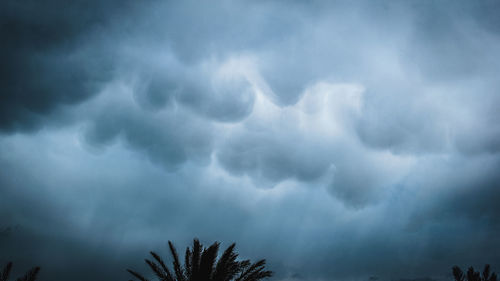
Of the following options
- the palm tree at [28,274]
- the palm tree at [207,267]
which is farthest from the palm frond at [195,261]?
the palm tree at [28,274]

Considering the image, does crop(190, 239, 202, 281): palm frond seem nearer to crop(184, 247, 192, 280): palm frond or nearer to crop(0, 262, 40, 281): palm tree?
crop(184, 247, 192, 280): palm frond

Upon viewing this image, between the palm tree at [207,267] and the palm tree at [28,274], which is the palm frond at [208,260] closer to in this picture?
the palm tree at [207,267]

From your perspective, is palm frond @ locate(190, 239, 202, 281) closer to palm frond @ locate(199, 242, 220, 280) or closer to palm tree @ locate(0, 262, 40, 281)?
palm frond @ locate(199, 242, 220, 280)

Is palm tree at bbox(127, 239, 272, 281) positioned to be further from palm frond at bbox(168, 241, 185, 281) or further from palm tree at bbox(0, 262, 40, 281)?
palm tree at bbox(0, 262, 40, 281)

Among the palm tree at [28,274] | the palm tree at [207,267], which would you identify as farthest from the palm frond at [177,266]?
the palm tree at [28,274]

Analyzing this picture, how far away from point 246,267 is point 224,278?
1.16m

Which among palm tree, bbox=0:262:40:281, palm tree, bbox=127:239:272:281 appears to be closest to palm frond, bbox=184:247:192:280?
palm tree, bbox=127:239:272:281

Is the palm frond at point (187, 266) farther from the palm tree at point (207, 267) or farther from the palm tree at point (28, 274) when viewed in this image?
the palm tree at point (28, 274)

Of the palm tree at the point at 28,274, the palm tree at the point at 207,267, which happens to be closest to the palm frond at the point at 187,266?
the palm tree at the point at 207,267

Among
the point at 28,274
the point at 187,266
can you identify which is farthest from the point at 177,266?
the point at 28,274

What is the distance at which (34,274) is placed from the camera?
45.0ft

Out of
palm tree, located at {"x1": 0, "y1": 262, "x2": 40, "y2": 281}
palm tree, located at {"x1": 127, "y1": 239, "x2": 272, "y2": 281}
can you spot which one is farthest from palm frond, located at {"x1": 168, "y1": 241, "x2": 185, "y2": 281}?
palm tree, located at {"x1": 0, "y1": 262, "x2": 40, "y2": 281}

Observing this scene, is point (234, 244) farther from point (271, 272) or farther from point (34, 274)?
point (34, 274)

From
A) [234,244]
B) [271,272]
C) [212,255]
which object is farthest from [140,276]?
[271,272]
